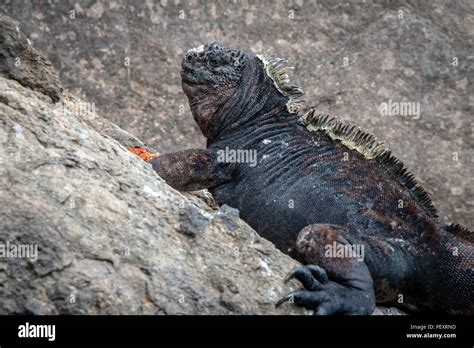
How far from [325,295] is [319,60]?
4.56 meters

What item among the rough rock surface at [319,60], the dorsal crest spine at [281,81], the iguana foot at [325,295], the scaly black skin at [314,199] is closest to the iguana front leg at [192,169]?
the scaly black skin at [314,199]

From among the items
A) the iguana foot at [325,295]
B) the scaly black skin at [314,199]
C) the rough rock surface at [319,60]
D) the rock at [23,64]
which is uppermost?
the rough rock surface at [319,60]

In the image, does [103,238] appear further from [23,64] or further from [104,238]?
[23,64]

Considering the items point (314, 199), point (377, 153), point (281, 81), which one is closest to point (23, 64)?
point (281, 81)

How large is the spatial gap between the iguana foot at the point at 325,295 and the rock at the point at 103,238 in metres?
0.06

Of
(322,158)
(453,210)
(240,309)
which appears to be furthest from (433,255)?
(453,210)

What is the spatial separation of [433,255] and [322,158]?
86 centimetres

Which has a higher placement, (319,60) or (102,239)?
(319,60)

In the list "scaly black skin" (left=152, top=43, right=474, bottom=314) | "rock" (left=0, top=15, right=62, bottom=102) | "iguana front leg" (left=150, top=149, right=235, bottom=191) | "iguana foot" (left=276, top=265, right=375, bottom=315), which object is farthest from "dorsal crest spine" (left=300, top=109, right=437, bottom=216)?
"rock" (left=0, top=15, right=62, bottom=102)

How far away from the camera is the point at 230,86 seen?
19.6ft

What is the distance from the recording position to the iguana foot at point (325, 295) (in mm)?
4328

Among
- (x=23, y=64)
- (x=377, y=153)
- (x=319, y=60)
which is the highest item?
(x=319, y=60)

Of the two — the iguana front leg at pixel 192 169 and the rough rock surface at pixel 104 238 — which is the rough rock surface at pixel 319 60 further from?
the rough rock surface at pixel 104 238

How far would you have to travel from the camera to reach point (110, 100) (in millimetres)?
8297
